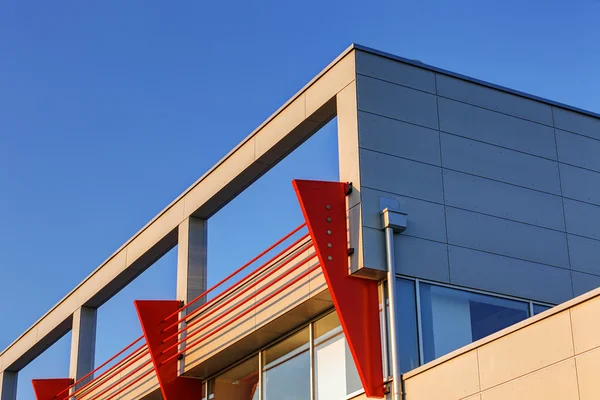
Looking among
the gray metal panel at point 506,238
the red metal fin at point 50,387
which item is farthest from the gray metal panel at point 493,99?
the red metal fin at point 50,387

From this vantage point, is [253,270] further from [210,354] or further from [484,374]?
[484,374]

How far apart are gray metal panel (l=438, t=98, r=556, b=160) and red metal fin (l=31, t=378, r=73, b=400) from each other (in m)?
13.3

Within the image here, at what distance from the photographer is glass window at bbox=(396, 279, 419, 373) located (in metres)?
16.0

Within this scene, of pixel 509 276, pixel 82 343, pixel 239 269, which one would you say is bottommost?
pixel 509 276

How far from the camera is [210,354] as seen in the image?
2016 cm

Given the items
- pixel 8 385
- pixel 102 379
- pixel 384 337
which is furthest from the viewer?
pixel 8 385

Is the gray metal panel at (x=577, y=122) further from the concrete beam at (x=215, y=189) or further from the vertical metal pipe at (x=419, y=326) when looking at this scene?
the vertical metal pipe at (x=419, y=326)

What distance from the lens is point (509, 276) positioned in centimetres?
1744

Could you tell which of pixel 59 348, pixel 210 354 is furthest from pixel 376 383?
pixel 59 348

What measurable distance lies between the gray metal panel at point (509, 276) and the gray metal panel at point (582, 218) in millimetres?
879

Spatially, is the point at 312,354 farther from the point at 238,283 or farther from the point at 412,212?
the point at 412,212

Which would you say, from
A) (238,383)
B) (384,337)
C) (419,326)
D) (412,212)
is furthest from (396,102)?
(238,383)

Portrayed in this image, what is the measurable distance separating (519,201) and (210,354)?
639 cm

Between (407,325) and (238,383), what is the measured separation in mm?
5235
